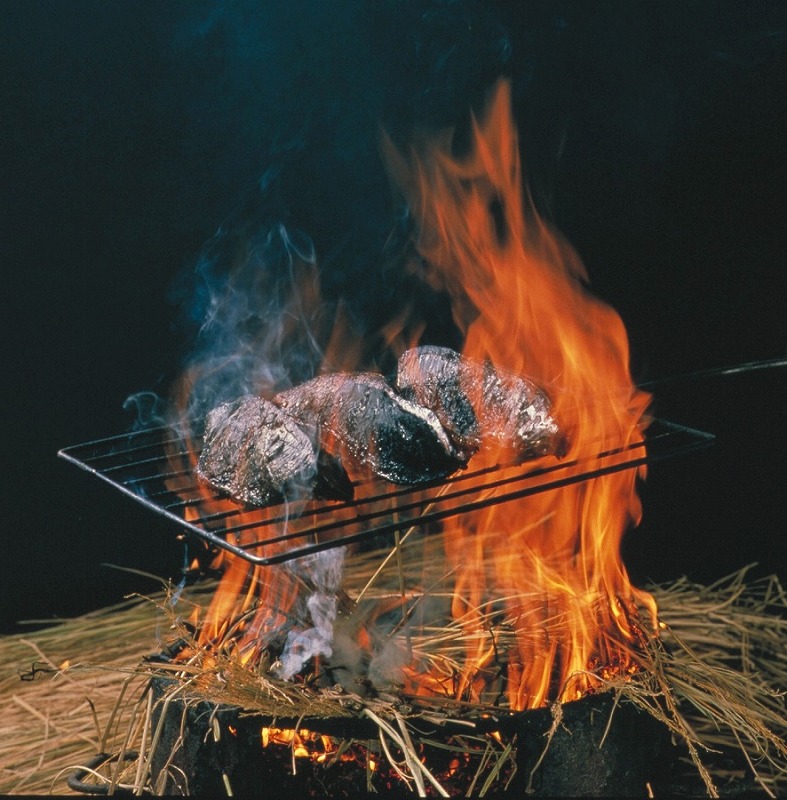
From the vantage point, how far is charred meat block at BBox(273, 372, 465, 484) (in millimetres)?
2914

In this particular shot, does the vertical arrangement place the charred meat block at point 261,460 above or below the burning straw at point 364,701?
above

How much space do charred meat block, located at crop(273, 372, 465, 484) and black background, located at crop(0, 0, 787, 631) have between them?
61.3 inches

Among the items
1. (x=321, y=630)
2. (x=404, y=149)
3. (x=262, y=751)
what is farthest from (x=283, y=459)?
(x=404, y=149)

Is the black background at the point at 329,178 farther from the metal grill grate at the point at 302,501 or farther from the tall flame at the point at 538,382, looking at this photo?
the metal grill grate at the point at 302,501

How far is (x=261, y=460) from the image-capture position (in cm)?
282

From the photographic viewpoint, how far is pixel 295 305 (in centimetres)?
431

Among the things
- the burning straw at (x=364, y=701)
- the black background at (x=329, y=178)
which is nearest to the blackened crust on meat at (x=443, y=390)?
the burning straw at (x=364, y=701)

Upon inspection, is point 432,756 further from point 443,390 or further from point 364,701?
point 443,390

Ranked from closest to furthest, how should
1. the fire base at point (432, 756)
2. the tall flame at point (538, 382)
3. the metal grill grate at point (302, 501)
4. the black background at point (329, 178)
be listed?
the metal grill grate at point (302, 501) < the fire base at point (432, 756) < the tall flame at point (538, 382) < the black background at point (329, 178)

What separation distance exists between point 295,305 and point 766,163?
2176 mm

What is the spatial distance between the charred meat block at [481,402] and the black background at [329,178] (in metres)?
1.41

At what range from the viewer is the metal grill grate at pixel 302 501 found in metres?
2.41

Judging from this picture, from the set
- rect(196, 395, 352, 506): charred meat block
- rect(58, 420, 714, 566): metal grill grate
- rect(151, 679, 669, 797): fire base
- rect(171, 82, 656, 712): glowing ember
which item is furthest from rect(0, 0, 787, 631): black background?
rect(151, 679, 669, 797): fire base

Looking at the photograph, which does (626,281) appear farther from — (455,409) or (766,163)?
(455,409)
